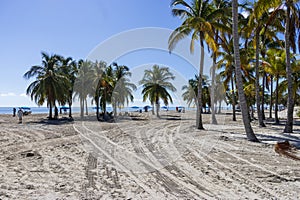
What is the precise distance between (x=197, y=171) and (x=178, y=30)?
1156cm

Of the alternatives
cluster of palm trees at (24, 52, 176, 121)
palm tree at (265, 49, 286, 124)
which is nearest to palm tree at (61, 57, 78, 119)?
cluster of palm trees at (24, 52, 176, 121)

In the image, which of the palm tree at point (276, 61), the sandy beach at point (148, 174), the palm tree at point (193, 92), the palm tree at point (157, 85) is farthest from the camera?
the palm tree at point (193, 92)

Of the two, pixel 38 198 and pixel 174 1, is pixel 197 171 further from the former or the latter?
pixel 174 1

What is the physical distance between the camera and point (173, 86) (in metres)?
38.0

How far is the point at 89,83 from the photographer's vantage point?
100ft

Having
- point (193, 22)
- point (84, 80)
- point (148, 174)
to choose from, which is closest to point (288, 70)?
point (193, 22)

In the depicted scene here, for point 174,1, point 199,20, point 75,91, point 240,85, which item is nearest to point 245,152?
point 240,85

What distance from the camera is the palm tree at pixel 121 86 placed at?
3412 cm

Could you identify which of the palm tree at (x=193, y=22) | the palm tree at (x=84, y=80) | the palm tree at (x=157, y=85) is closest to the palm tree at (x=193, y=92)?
the palm tree at (x=157, y=85)

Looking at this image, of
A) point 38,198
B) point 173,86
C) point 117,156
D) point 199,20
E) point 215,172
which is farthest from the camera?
point 173,86

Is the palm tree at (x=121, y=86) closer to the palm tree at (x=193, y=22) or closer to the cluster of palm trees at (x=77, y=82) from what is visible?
the cluster of palm trees at (x=77, y=82)

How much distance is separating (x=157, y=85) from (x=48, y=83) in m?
17.1

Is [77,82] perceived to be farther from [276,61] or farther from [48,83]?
[276,61]

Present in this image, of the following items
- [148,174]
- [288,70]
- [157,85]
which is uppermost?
[157,85]
